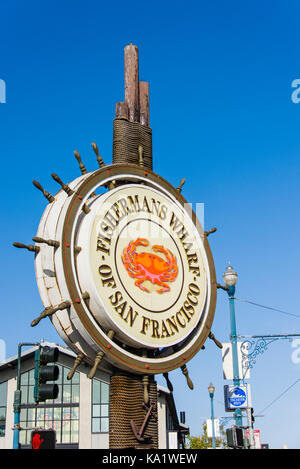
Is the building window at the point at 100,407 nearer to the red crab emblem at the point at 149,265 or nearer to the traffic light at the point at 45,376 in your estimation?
the red crab emblem at the point at 149,265

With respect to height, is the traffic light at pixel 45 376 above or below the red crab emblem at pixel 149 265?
below

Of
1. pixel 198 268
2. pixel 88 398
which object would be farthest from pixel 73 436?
pixel 198 268

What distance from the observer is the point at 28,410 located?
42.4 meters

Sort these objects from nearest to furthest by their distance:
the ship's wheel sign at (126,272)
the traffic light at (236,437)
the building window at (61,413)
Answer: the ship's wheel sign at (126,272) < the traffic light at (236,437) < the building window at (61,413)

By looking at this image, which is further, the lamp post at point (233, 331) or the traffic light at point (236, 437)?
the lamp post at point (233, 331)

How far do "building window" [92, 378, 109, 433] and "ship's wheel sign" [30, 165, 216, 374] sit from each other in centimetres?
3196

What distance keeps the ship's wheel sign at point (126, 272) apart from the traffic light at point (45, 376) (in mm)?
412

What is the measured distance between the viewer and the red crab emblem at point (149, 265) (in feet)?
34.4

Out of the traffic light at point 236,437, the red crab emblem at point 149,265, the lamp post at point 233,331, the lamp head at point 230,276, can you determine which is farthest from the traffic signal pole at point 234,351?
the red crab emblem at point 149,265

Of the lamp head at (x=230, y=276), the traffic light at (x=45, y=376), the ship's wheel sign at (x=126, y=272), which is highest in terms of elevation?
the lamp head at (x=230, y=276)
